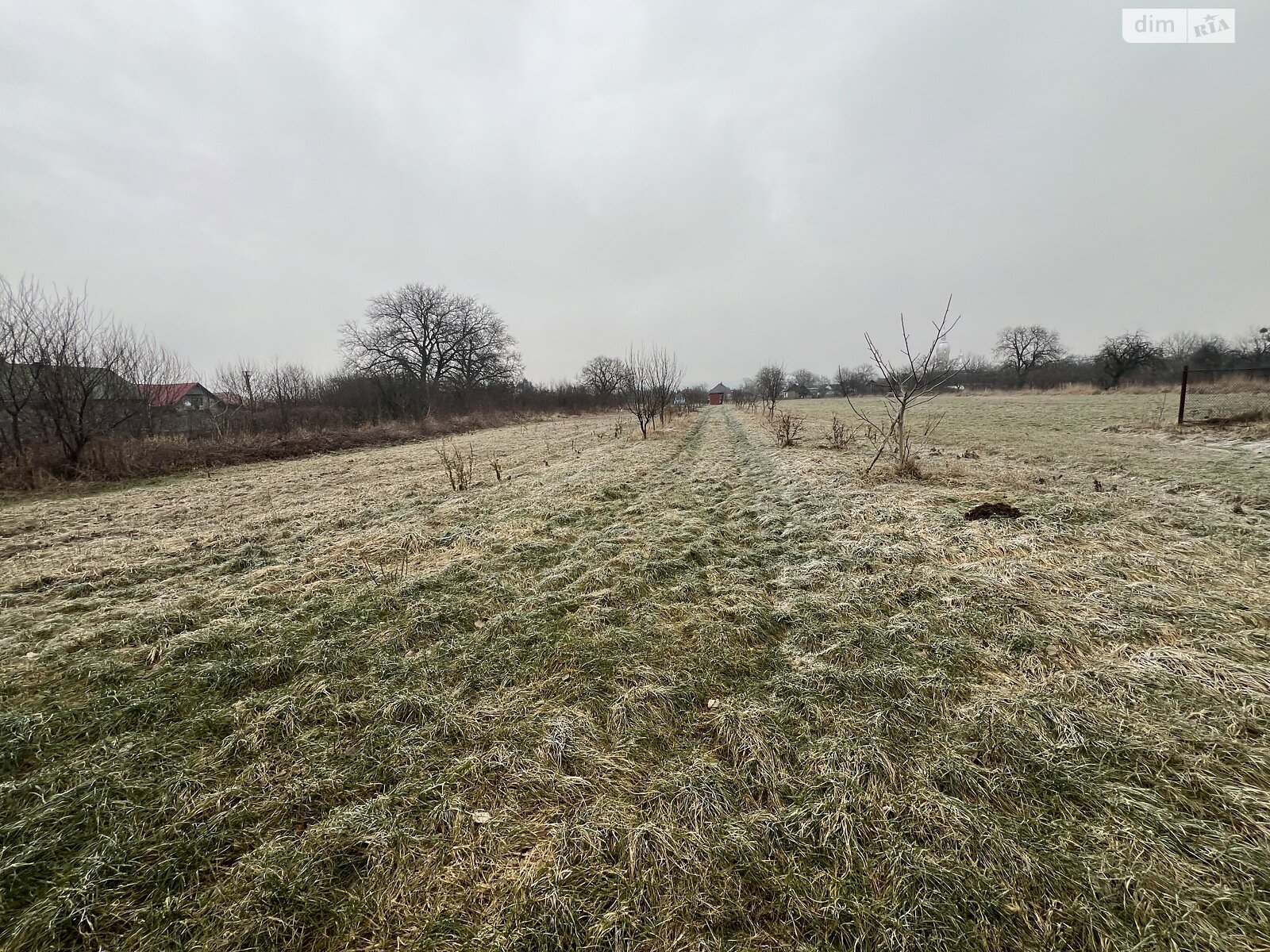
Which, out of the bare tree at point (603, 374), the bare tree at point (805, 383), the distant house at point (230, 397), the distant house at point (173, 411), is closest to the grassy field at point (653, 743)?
the distant house at point (173, 411)

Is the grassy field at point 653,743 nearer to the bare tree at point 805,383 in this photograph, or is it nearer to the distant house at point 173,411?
the distant house at point 173,411

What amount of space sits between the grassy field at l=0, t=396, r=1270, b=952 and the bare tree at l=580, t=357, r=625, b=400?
47.5 meters

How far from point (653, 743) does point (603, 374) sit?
55.8 m

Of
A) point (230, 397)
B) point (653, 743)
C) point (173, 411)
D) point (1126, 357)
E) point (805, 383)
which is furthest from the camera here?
point (805, 383)

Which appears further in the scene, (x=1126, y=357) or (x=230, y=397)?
(x=1126, y=357)

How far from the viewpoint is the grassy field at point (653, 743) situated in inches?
62.2

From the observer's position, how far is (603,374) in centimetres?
5612

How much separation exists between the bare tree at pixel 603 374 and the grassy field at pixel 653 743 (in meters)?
47.5

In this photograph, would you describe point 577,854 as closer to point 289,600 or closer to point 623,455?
point 289,600

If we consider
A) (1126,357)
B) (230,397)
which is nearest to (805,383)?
(1126,357)

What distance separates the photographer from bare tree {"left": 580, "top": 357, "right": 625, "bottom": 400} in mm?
52406

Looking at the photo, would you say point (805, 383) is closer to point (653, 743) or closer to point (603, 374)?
point (603, 374)

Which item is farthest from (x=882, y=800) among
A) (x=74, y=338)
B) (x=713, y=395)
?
(x=713, y=395)

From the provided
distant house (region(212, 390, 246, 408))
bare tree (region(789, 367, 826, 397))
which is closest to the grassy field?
distant house (region(212, 390, 246, 408))
